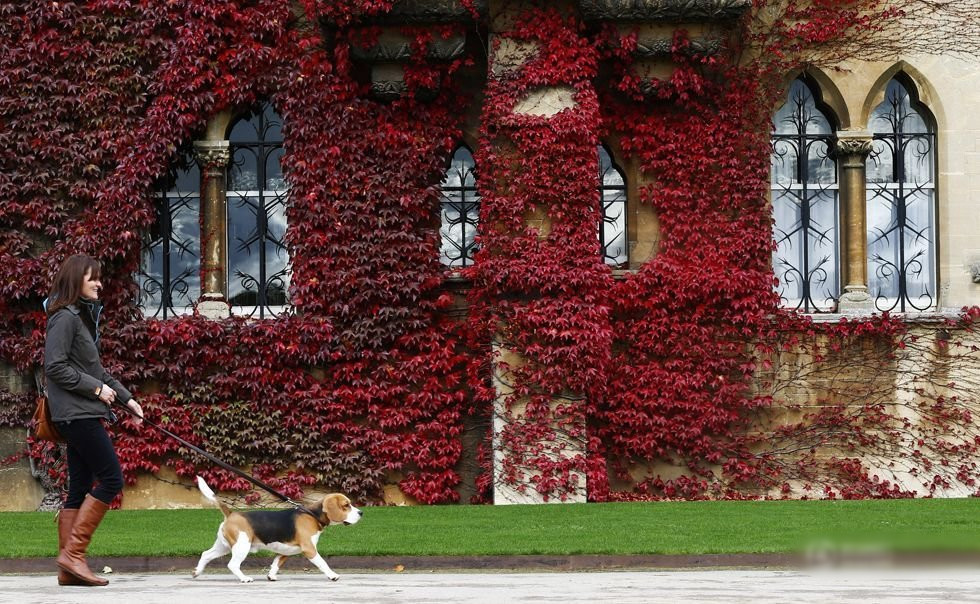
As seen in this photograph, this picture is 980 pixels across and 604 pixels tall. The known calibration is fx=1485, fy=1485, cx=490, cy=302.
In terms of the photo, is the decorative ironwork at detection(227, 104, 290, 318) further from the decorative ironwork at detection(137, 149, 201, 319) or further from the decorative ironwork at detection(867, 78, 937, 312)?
the decorative ironwork at detection(867, 78, 937, 312)

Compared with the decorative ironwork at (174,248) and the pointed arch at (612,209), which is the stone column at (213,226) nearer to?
the decorative ironwork at (174,248)

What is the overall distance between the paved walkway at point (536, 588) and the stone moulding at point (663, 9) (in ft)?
24.4

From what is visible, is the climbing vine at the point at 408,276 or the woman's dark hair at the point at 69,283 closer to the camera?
the woman's dark hair at the point at 69,283

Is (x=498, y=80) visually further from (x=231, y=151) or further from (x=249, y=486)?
(x=249, y=486)

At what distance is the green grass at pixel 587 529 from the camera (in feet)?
33.3

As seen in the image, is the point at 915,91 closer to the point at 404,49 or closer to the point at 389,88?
the point at 404,49

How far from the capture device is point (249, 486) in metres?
15.8

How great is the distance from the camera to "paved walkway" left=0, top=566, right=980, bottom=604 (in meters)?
8.06

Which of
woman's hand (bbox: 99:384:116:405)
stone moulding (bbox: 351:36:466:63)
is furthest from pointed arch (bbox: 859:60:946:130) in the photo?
woman's hand (bbox: 99:384:116:405)

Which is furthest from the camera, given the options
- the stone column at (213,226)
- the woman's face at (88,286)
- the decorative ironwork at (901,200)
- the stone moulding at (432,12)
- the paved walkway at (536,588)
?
the decorative ironwork at (901,200)

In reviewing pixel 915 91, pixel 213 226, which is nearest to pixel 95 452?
pixel 213 226

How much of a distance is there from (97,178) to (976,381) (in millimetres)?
9733

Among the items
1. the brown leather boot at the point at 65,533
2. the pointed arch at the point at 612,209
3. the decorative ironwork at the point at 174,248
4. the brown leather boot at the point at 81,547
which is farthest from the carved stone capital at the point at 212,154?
the brown leather boot at the point at 81,547

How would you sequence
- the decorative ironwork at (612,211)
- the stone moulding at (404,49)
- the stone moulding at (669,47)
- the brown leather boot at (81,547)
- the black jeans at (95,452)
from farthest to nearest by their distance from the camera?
the decorative ironwork at (612,211) < the stone moulding at (669,47) < the stone moulding at (404,49) < the black jeans at (95,452) < the brown leather boot at (81,547)
